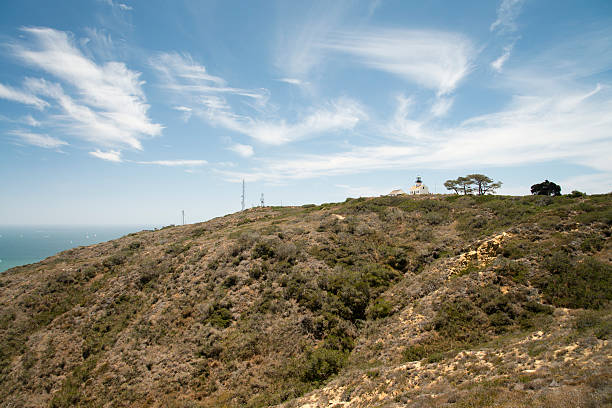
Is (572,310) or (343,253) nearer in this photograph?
(572,310)

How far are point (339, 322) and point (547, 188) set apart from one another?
60082 millimetres

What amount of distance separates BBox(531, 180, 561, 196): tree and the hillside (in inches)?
1130

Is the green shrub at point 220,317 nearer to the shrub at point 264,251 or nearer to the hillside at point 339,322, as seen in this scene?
the hillside at point 339,322

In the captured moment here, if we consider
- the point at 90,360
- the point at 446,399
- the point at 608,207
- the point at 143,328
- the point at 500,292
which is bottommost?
the point at 90,360

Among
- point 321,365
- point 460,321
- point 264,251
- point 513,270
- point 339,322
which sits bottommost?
point 321,365

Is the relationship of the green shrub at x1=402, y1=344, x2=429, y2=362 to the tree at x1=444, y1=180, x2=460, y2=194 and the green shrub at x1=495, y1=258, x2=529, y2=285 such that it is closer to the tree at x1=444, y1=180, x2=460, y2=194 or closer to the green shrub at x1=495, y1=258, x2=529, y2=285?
the green shrub at x1=495, y1=258, x2=529, y2=285

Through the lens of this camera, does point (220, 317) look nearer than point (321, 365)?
No

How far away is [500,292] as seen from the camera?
58.5ft

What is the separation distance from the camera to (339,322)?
66.6 ft

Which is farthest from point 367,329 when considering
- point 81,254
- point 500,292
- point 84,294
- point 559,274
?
point 81,254

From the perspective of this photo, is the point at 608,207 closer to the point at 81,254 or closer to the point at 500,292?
the point at 500,292

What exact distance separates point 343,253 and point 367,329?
1049 cm

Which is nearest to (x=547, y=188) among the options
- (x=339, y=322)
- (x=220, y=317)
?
(x=339, y=322)

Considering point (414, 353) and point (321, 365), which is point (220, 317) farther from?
point (414, 353)
